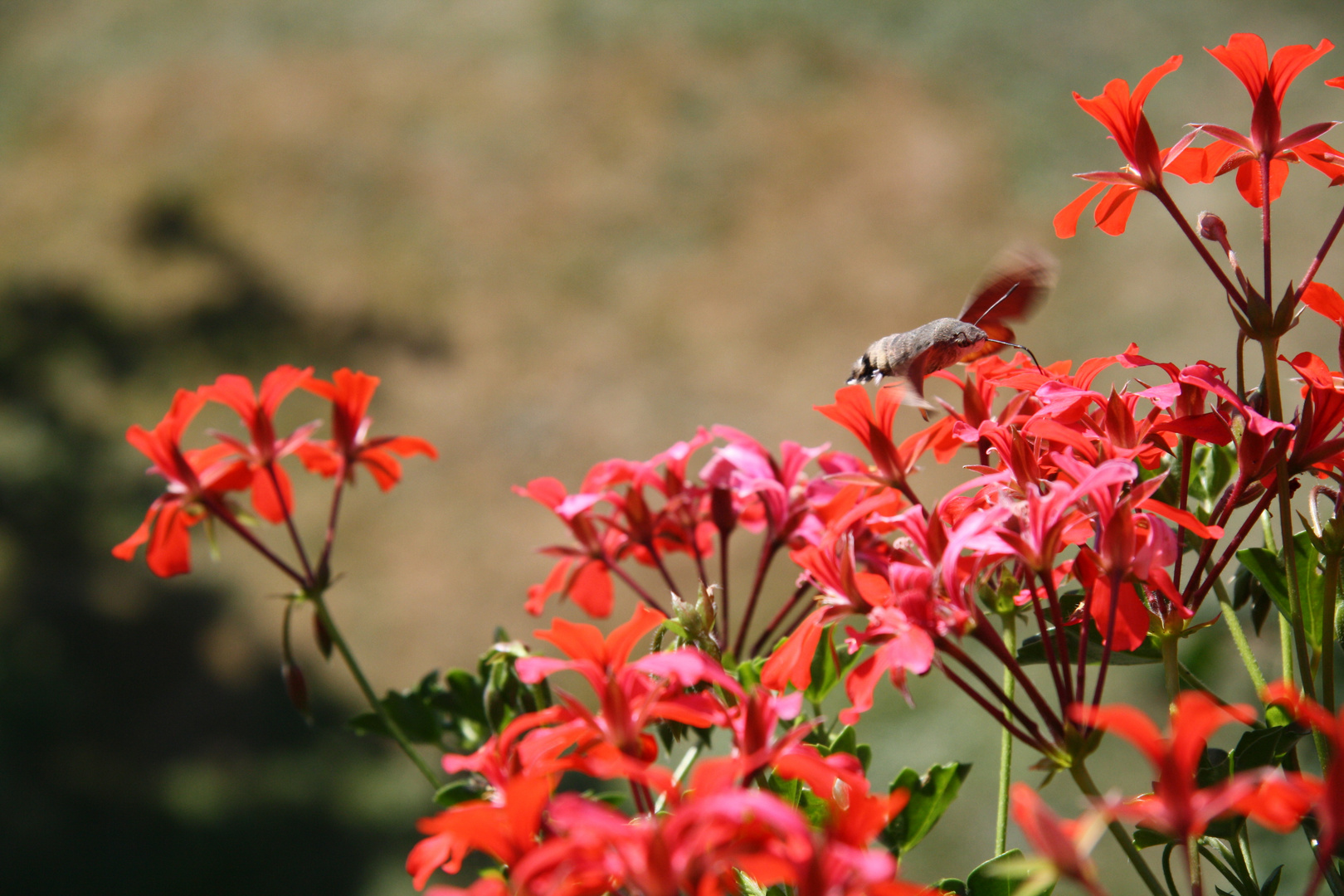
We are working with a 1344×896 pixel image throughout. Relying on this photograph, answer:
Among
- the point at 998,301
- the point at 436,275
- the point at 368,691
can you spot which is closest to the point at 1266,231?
the point at 998,301

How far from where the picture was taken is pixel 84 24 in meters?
3.79

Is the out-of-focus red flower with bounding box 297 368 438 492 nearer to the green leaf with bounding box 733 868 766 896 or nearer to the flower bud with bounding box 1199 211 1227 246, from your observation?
the green leaf with bounding box 733 868 766 896

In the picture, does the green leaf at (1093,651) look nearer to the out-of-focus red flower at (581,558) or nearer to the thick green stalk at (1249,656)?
the thick green stalk at (1249,656)

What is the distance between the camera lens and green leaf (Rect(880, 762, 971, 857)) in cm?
60

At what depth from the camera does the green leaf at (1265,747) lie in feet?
1.60

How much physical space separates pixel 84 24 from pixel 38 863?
3093mm

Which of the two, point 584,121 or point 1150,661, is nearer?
point 1150,661

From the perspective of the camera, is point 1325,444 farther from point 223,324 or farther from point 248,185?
point 248,185

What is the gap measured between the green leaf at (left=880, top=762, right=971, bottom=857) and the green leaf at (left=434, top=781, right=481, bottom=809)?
0.26 m

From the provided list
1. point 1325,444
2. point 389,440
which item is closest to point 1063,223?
point 1325,444

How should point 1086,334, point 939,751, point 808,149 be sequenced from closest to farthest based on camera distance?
point 939,751, point 1086,334, point 808,149

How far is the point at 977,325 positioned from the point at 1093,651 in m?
0.29

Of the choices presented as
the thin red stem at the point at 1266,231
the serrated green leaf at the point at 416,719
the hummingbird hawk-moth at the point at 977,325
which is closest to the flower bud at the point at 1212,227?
the thin red stem at the point at 1266,231

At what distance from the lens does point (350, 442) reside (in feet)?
2.50
